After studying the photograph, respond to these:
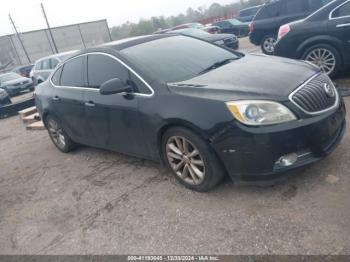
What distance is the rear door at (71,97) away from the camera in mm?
4828

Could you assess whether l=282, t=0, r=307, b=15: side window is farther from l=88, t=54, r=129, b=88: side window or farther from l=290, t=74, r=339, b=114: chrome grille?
l=88, t=54, r=129, b=88: side window

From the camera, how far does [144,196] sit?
3.92 m

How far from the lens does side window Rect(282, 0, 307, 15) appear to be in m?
10.6

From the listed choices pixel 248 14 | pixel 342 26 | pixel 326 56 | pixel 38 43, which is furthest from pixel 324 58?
pixel 38 43

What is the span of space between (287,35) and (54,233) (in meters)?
5.39

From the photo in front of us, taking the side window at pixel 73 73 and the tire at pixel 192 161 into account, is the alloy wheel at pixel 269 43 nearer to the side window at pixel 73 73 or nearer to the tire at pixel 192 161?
the side window at pixel 73 73

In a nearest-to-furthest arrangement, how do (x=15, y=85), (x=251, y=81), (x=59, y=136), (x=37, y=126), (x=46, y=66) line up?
(x=251, y=81), (x=59, y=136), (x=37, y=126), (x=46, y=66), (x=15, y=85)

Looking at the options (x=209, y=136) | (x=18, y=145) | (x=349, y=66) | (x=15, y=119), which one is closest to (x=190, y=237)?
(x=209, y=136)

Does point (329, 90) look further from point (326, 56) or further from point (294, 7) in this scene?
point (294, 7)

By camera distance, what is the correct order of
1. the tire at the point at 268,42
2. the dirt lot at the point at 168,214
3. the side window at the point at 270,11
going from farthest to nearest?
the tire at the point at 268,42 → the side window at the point at 270,11 → the dirt lot at the point at 168,214

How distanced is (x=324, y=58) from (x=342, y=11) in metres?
0.84

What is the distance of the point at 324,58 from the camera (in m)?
6.29

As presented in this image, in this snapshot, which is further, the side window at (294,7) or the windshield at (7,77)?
the windshield at (7,77)

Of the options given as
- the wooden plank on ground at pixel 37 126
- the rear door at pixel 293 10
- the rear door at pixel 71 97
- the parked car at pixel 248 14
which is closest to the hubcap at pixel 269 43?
the rear door at pixel 293 10
